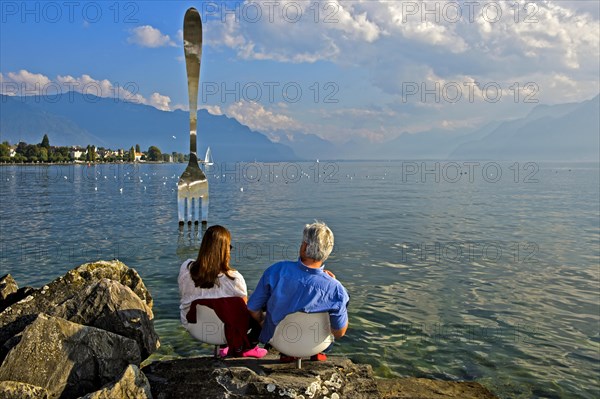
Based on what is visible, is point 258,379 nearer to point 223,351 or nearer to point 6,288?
point 223,351

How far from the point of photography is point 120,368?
7863 millimetres

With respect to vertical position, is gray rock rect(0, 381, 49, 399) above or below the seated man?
below

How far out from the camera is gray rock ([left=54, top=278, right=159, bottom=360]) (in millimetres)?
8781

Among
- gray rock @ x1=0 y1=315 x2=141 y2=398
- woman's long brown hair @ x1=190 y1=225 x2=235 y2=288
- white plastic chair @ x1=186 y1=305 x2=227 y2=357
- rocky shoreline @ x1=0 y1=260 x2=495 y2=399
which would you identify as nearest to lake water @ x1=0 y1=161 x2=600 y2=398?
rocky shoreline @ x1=0 y1=260 x2=495 y2=399

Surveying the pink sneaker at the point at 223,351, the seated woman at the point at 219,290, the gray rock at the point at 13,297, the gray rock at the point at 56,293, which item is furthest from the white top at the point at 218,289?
the gray rock at the point at 13,297

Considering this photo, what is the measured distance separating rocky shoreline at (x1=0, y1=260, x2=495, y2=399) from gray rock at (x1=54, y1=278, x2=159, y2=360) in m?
0.02

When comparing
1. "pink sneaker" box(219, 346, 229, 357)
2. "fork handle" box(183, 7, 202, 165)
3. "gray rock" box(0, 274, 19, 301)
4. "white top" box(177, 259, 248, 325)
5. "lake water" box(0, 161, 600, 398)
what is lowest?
"lake water" box(0, 161, 600, 398)

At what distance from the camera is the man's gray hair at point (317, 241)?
679 cm

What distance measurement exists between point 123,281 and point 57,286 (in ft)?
5.98

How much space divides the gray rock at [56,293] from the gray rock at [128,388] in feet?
9.98

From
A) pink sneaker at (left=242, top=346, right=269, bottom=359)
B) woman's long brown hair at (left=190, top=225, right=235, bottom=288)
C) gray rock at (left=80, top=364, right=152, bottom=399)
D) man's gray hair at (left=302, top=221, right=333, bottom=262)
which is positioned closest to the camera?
gray rock at (left=80, top=364, right=152, bottom=399)

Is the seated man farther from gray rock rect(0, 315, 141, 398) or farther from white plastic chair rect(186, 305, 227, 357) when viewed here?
gray rock rect(0, 315, 141, 398)

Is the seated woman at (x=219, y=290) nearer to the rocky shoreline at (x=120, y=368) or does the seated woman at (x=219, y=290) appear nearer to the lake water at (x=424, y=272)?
the rocky shoreline at (x=120, y=368)

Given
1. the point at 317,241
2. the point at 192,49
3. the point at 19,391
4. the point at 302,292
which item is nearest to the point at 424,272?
the point at 192,49
